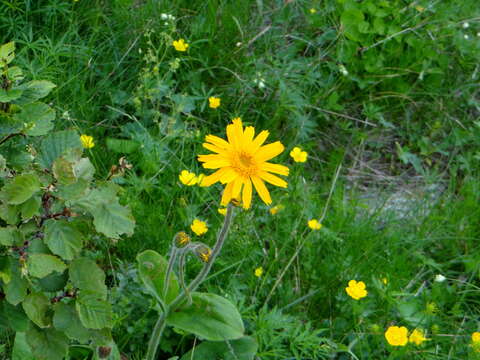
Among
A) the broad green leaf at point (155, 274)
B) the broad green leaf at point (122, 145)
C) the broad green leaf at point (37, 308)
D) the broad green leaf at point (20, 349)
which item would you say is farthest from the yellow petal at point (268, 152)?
the broad green leaf at point (122, 145)

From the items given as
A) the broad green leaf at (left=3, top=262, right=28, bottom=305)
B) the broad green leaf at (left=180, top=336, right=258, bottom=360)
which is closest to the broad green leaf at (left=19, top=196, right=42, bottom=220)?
the broad green leaf at (left=3, top=262, right=28, bottom=305)

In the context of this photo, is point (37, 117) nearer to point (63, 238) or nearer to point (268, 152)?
point (63, 238)

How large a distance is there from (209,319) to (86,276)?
0.44m

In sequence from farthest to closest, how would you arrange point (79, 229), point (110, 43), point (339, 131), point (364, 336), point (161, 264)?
point (339, 131), point (110, 43), point (364, 336), point (161, 264), point (79, 229)

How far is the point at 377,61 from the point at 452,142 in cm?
60

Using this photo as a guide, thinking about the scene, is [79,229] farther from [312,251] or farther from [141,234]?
[312,251]

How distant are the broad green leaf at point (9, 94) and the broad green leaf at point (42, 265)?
39cm

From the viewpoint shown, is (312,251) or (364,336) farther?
(312,251)

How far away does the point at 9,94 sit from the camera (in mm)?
1458

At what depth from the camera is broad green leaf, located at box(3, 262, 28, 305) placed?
1.35m

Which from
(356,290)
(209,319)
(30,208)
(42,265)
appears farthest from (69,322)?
(356,290)

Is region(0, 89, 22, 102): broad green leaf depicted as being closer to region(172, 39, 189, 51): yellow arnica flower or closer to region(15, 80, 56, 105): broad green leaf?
region(15, 80, 56, 105): broad green leaf

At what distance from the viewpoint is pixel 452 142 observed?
127 inches

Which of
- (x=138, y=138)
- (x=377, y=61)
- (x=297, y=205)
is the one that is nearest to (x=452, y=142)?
(x=377, y=61)
